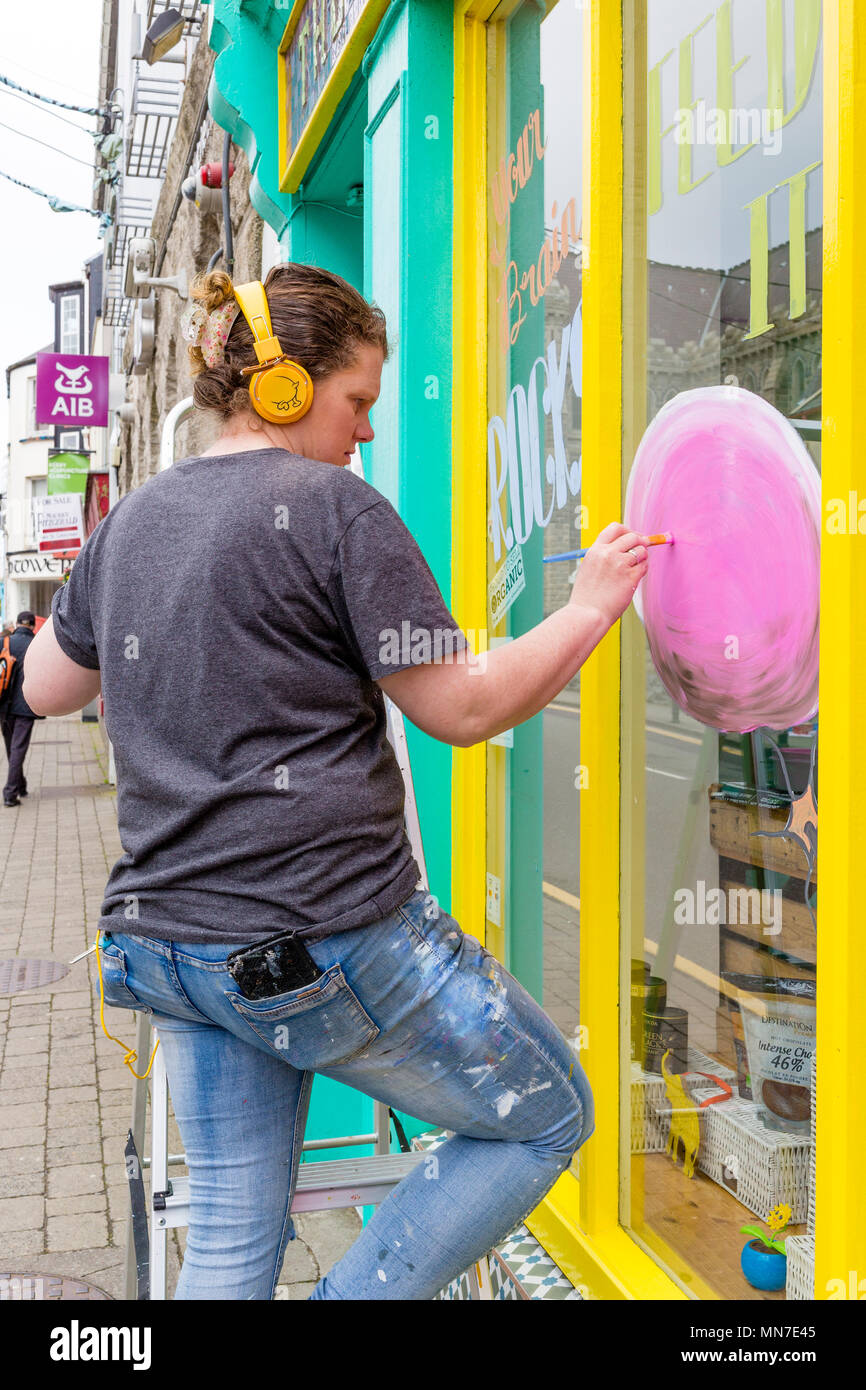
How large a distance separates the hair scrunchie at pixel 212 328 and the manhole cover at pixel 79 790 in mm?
12437

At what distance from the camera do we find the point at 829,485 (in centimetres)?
149

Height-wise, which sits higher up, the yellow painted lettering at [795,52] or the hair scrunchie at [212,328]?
the yellow painted lettering at [795,52]

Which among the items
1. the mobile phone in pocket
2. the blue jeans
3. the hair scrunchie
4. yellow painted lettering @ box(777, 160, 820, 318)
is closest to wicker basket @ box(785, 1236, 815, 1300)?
the blue jeans

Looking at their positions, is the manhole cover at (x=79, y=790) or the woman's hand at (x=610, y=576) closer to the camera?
the woman's hand at (x=610, y=576)

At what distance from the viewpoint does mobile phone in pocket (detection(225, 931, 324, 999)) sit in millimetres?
1534

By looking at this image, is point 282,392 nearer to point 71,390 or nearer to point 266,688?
point 266,688

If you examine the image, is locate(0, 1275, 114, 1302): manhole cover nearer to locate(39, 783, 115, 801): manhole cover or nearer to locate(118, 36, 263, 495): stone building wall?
locate(118, 36, 263, 495): stone building wall

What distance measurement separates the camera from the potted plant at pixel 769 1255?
1840 millimetres

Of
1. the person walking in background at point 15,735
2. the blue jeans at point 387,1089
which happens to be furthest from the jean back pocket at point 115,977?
the person walking in background at point 15,735

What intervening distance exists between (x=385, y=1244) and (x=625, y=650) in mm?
1103

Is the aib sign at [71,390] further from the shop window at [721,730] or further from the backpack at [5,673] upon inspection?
the shop window at [721,730]
